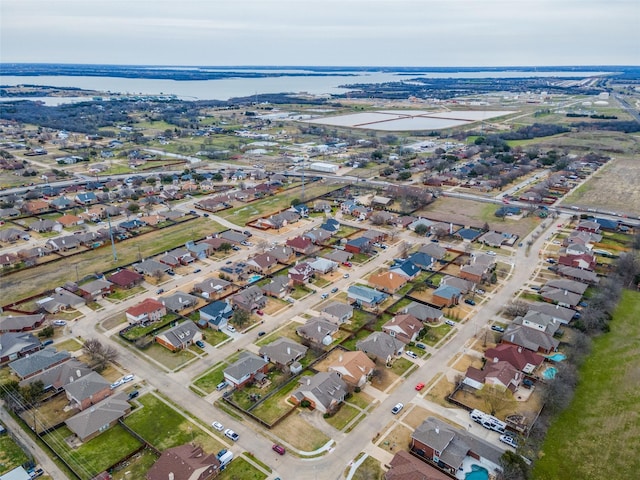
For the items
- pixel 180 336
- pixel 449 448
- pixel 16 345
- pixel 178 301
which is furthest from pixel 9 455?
pixel 449 448

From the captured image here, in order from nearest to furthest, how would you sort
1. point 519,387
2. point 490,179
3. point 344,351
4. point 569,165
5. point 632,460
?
point 632,460 → point 519,387 → point 344,351 → point 490,179 → point 569,165

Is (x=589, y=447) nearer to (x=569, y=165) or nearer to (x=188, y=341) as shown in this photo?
(x=188, y=341)

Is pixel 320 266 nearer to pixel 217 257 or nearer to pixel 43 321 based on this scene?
pixel 217 257

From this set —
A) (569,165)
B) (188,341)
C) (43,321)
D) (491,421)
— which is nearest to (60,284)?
(43,321)

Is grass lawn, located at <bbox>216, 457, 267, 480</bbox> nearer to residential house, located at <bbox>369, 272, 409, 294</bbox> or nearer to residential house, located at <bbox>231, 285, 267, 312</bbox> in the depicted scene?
residential house, located at <bbox>231, 285, 267, 312</bbox>

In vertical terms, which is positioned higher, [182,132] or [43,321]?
[182,132]

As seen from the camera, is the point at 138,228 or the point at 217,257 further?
the point at 138,228

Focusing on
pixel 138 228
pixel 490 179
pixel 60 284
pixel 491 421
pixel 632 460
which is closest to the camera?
pixel 632 460

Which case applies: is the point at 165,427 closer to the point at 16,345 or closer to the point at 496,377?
the point at 16,345
